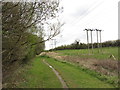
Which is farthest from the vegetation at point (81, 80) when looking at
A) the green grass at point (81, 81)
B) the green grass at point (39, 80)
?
the green grass at point (39, 80)

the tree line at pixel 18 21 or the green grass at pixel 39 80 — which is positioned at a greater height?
the tree line at pixel 18 21

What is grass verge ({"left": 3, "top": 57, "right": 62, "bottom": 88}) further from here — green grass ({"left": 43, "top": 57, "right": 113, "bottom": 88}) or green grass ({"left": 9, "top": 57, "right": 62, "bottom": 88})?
green grass ({"left": 43, "top": 57, "right": 113, "bottom": 88})

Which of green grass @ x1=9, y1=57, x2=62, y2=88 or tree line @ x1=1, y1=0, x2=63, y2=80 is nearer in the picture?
tree line @ x1=1, y1=0, x2=63, y2=80

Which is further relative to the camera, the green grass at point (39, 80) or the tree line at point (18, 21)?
the green grass at point (39, 80)

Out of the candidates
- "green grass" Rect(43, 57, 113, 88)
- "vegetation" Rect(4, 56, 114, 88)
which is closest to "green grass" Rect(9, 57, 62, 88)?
"vegetation" Rect(4, 56, 114, 88)

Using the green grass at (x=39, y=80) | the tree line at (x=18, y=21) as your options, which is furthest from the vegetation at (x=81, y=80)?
the tree line at (x=18, y=21)

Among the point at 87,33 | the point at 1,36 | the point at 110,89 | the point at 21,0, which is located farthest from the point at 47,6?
the point at 87,33

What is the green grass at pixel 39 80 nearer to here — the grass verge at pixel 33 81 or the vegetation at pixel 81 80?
the grass verge at pixel 33 81

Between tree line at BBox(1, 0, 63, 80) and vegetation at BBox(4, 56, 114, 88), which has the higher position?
tree line at BBox(1, 0, 63, 80)

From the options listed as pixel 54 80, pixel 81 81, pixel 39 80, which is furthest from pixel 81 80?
pixel 39 80

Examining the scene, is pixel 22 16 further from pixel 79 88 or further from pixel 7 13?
pixel 79 88

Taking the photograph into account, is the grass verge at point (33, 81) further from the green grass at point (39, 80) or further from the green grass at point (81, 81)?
the green grass at point (81, 81)

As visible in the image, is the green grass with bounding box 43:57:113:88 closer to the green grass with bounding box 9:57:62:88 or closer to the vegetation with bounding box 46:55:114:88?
the vegetation with bounding box 46:55:114:88

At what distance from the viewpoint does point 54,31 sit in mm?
13352
